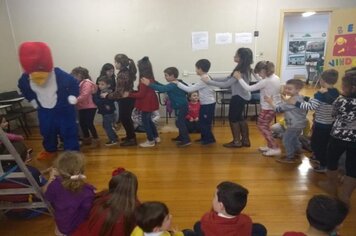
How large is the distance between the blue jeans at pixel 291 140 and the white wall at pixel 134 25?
2.56 metres

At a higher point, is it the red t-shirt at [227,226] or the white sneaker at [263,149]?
the red t-shirt at [227,226]

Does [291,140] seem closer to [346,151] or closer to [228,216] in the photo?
[346,151]

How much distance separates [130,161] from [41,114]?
3.91 ft

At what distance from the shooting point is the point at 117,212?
153 cm

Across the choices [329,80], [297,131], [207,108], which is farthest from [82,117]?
[329,80]

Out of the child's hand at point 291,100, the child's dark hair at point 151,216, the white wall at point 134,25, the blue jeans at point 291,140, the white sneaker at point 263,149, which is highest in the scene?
the white wall at point 134,25

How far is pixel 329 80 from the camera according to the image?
2523 mm

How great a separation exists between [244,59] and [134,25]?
101 inches

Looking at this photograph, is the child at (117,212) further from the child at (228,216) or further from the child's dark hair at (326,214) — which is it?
the child's dark hair at (326,214)

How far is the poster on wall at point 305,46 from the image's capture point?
10.2 metres

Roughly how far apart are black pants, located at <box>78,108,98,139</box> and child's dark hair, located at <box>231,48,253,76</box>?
7.11 feet

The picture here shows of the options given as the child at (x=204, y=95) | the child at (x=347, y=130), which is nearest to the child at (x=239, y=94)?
the child at (x=204, y=95)

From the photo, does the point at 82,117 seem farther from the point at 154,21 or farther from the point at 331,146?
the point at 331,146

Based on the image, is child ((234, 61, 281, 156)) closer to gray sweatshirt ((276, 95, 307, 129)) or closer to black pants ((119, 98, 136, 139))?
gray sweatshirt ((276, 95, 307, 129))
